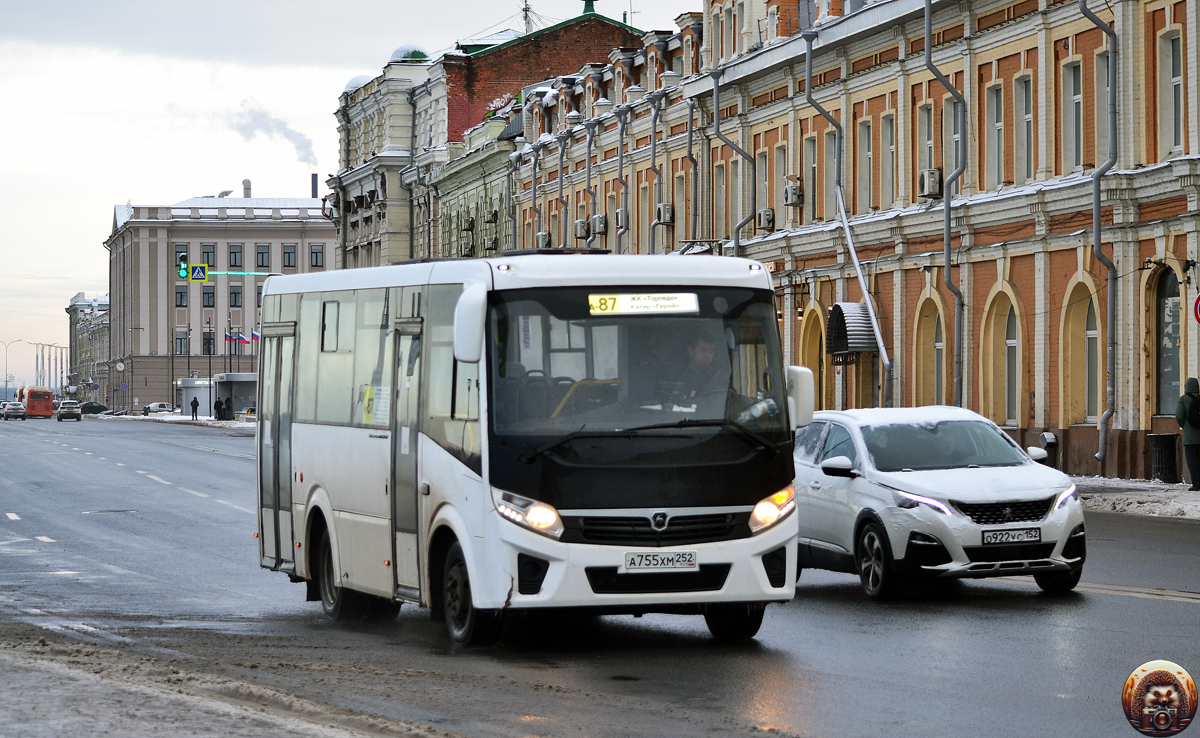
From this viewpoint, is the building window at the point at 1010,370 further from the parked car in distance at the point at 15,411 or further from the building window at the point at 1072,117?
the parked car in distance at the point at 15,411

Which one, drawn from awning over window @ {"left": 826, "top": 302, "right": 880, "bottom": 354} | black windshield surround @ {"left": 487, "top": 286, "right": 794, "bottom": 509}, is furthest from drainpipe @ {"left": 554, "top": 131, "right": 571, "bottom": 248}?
black windshield surround @ {"left": 487, "top": 286, "right": 794, "bottom": 509}

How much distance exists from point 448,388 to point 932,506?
4.29m

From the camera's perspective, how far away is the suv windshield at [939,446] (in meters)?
15.4

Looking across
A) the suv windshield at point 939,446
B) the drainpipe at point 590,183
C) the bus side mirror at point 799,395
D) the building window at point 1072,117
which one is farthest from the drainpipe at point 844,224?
the bus side mirror at point 799,395

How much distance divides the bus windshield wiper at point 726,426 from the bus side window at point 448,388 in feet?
3.27

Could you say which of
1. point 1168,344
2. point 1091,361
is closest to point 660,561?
point 1168,344

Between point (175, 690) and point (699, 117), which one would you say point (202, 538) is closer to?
point (175, 690)

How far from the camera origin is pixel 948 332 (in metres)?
40.6

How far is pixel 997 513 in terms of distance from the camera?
14.5 m

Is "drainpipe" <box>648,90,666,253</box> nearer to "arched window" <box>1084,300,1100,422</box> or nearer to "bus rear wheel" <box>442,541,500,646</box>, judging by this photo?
"arched window" <box>1084,300,1100,422</box>

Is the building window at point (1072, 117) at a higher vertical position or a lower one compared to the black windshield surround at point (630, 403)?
higher

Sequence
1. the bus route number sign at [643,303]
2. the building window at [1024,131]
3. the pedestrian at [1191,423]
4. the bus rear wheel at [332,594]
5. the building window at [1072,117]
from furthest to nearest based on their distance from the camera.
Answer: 1. the building window at [1024,131]
2. the building window at [1072,117]
3. the pedestrian at [1191,423]
4. the bus rear wheel at [332,594]
5. the bus route number sign at [643,303]

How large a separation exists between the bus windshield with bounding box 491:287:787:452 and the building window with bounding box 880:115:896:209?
31507 millimetres

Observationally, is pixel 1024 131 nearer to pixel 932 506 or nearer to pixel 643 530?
pixel 932 506
